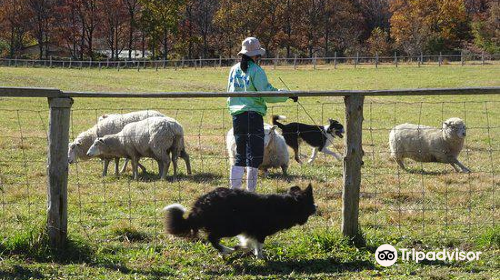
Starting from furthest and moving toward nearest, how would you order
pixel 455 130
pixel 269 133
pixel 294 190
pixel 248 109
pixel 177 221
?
pixel 455 130 < pixel 269 133 < pixel 248 109 < pixel 294 190 < pixel 177 221

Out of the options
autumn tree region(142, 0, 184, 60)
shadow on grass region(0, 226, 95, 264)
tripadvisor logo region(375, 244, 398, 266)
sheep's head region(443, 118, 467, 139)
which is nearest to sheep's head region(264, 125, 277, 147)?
sheep's head region(443, 118, 467, 139)

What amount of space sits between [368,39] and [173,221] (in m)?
65.1

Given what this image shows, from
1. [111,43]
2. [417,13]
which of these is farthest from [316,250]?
[111,43]

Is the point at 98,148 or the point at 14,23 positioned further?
the point at 14,23

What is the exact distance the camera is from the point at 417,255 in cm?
637

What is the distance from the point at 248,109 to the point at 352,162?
1506mm

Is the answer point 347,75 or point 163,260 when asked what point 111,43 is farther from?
point 163,260

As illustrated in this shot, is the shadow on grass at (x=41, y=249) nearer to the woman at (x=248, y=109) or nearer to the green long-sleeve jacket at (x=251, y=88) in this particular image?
the woman at (x=248, y=109)

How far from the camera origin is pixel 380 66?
50.4 m

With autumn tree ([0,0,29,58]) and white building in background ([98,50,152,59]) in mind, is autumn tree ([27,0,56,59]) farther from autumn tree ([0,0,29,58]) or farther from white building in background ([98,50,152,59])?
white building in background ([98,50,152,59])

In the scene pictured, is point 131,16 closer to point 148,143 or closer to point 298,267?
point 148,143

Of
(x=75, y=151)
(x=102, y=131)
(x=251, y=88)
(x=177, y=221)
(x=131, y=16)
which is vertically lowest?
(x=177, y=221)

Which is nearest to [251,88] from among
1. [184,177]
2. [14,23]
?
Result: [184,177]

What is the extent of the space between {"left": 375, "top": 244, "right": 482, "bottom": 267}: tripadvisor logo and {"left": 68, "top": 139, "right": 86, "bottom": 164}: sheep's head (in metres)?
7.59
